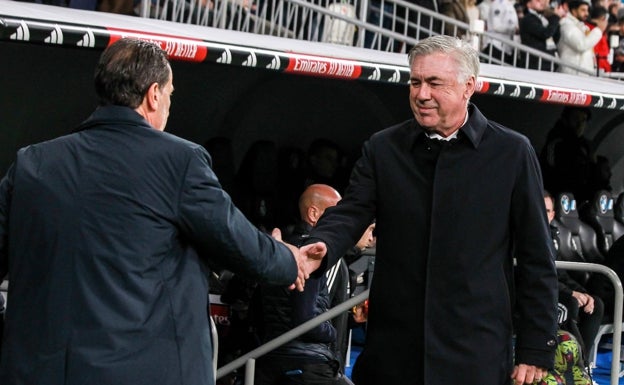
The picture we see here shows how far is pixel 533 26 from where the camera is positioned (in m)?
14.8

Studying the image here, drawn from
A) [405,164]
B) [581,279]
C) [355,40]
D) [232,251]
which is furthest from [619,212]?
[232,251]

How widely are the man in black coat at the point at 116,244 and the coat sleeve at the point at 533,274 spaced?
3.00ft

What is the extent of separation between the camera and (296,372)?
6.16 m

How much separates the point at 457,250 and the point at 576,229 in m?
7.12

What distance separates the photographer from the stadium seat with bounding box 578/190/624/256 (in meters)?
11.4

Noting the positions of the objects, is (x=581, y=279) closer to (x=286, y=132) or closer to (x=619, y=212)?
(x=619, y=212)

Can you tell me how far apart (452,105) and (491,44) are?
33.3 ft

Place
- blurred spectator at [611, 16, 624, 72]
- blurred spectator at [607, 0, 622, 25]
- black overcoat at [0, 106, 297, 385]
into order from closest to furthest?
black overcoat at [0, 106, 297, 385] → blurred spectator at [611, 16, 624, 72] → blurred spectator at [607, 0, 622, 25]

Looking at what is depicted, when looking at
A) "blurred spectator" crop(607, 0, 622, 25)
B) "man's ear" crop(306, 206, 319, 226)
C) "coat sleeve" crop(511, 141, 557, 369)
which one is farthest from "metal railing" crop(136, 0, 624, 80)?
"coat sleeve" crop(511, 141, 557, 369)

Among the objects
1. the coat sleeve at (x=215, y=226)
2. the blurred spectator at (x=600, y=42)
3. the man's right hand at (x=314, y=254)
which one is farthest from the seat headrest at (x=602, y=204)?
the coat sleeve at (x=215, y=226)

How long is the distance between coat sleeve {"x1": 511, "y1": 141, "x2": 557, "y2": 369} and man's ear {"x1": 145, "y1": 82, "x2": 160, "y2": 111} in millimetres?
1158

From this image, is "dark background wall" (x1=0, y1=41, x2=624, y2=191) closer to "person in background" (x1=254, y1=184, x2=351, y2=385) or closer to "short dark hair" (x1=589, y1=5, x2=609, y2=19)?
"person in background" (x1=254, y1=184, x2=351, y2=385)

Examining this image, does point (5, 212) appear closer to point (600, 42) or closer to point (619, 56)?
point (600, 42)

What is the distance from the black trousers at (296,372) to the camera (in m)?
6.13
